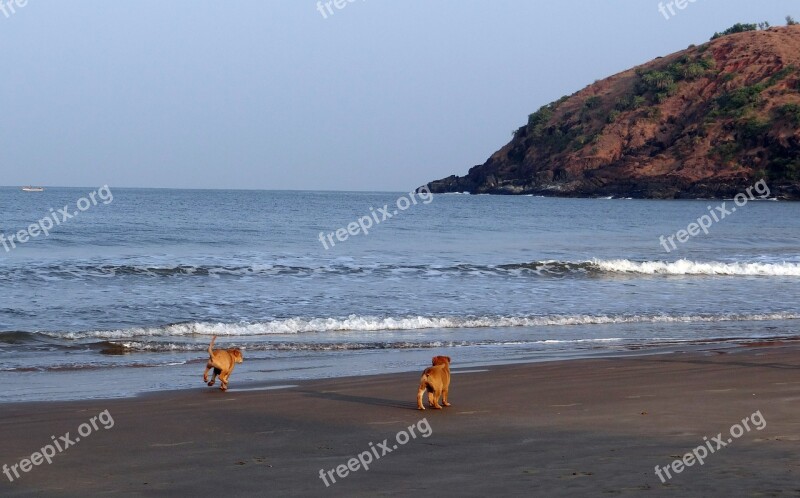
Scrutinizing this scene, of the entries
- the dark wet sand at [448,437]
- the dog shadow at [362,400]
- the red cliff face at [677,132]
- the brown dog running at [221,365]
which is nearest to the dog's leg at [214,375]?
the brown dog running at [221,365]

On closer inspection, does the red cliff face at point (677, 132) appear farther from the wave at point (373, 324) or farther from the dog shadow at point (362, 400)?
the dog shadow at point (362, 400)

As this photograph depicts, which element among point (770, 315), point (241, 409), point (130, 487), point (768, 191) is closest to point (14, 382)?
point (241, 409)

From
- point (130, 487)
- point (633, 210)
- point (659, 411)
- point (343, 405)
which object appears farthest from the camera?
point (633, 210)

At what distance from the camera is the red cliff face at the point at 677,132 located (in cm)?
8712

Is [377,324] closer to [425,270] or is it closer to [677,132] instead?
[425,270]

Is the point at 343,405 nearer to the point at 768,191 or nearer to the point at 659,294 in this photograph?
the point at 659,294

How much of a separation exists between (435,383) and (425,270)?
1627cm

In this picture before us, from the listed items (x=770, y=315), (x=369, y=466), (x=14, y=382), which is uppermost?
(x=14, y=382)

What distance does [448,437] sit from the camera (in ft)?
23.0

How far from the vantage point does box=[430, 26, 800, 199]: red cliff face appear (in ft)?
286

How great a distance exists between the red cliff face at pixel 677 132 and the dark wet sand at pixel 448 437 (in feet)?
269

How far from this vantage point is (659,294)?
2025 cm

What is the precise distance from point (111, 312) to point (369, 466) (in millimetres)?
10770

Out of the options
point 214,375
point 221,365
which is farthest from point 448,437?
point 214,375
